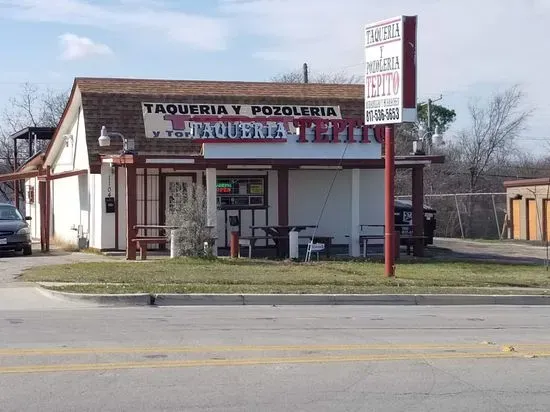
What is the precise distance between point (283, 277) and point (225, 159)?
5693mm

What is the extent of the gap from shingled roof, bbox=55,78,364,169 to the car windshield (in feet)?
11.5

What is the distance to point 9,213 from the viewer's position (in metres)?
26.2

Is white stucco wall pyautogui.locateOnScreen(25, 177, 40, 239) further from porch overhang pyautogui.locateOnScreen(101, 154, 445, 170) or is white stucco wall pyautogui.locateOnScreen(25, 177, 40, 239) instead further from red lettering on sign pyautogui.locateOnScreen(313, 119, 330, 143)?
red lettering on sign pyautogui.locateOnScreen(313, 119, 330, 143)

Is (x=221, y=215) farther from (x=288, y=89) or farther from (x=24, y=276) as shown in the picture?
(x=24, y=276)

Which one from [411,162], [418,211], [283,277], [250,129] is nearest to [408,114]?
[283,277]

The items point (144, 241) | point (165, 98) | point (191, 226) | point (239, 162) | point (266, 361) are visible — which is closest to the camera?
point (266, 361)

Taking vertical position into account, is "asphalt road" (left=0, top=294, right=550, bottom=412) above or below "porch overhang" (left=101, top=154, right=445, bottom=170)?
below

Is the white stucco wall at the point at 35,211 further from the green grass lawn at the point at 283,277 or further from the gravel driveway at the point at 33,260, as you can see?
the green grass lawn at the point at 283,277

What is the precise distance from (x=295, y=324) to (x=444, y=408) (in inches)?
209

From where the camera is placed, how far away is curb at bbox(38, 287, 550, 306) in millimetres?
Answer: 14781

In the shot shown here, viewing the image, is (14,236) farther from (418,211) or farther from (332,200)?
(418,211)

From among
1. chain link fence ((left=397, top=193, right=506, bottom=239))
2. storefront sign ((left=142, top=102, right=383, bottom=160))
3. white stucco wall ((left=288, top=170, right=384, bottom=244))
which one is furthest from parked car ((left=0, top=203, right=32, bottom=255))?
chain link fence ((left=397, top=193, right=506, bottom=239))

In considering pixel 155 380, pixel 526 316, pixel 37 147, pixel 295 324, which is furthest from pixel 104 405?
pixel 37 147

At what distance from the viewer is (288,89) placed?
2869 centimetres
